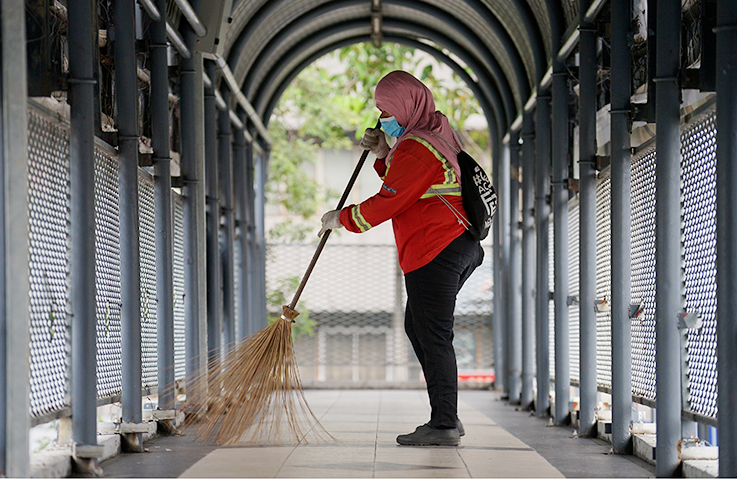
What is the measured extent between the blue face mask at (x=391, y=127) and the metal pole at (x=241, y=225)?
406cm

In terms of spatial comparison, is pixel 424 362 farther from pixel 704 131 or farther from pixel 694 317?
pixel 704 131

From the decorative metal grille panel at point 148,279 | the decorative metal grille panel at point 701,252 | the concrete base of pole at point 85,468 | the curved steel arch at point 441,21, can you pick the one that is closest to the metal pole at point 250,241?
the curved steel arch at point 441,21

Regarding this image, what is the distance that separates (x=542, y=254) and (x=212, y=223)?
250 cm

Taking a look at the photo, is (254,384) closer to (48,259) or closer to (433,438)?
(433,438)

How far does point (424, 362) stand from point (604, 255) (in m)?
1.47

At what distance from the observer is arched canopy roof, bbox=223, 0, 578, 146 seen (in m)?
6.72

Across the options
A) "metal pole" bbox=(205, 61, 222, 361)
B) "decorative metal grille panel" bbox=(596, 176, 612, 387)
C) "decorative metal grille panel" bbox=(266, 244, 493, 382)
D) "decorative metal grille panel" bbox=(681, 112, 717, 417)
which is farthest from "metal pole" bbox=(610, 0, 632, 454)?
"decorative metal grille panel" bbox=(266, 244, 493, 382)

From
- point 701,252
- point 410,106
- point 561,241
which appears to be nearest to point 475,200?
point 410,106

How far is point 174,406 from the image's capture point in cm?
521

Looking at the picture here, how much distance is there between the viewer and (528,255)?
7.59 meters

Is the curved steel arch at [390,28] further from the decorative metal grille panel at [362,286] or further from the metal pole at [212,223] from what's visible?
the decorative metal grille panel at [362,286]

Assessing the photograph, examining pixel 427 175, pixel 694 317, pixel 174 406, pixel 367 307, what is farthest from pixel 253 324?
pixel 694 317

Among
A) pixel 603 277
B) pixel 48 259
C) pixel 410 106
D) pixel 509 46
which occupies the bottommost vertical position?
pixel 603 277

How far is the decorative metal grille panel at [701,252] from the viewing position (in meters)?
3.51
